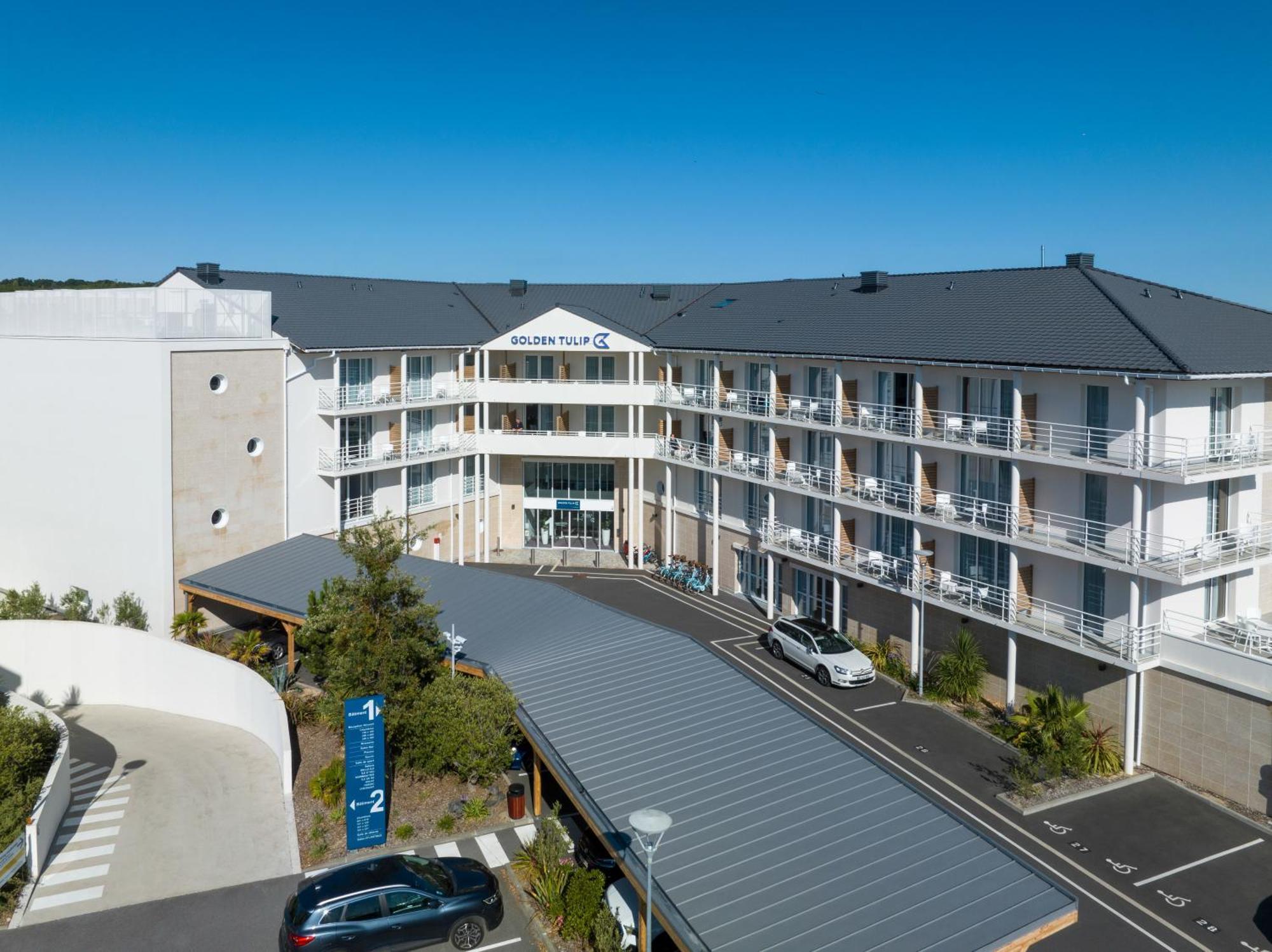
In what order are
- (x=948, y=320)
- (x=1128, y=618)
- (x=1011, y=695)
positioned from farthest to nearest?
(x=948, y=320) → (x=1011, y=695) → (x=1128, y=618)

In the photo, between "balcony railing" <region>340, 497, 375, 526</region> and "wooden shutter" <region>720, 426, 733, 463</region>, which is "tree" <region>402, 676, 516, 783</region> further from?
"wooden shutter" <region>720, 426, 733, 463</region>

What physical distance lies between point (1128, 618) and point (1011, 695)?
4.18m

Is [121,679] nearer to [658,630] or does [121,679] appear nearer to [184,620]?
[184,620]

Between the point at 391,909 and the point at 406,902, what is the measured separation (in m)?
0.26

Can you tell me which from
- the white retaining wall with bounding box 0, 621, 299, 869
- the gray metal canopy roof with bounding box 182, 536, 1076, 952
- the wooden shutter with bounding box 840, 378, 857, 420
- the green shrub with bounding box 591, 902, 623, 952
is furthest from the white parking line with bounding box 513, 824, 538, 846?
the wooden shutter with bounding box 840, 378, 857, 420

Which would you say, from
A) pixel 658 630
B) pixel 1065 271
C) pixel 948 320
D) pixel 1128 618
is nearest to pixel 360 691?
pixel 658 630

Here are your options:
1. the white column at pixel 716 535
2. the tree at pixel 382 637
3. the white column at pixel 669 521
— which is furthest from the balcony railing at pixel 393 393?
the tree at pixel 382 637

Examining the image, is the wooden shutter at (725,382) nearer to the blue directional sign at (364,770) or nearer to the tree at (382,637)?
the tree at (382,637)

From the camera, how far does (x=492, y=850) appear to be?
2011cm

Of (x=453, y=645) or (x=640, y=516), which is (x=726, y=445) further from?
(x=453, y=645)

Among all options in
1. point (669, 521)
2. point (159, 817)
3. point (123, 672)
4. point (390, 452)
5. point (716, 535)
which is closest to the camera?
point (159, 817)

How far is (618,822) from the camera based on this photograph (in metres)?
16.6

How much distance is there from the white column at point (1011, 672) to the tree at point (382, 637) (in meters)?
15.1

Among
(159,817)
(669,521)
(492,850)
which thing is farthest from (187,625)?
(669,521)
